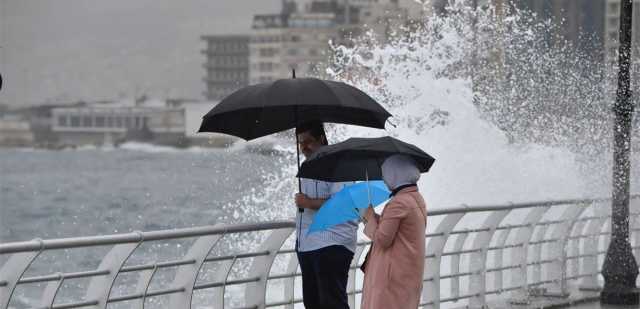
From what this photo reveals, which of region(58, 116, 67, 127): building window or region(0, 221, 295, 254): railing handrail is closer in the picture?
region(0, 221, 295, 254): railing handrail

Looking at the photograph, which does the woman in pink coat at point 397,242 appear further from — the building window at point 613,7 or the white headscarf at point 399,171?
the building window at point 613,7

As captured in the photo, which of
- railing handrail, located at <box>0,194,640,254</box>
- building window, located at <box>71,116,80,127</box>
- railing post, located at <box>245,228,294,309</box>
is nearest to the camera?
railing handrail, located at <box>0,194,640,254</box>

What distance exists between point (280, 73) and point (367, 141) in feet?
423

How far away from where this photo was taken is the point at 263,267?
31.5ft

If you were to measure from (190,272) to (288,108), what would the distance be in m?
1.23

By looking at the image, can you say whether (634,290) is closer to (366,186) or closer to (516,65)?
(366,186)

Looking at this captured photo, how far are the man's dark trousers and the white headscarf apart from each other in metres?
0.97

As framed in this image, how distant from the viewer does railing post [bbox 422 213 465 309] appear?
11.4 meters

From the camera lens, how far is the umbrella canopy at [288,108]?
859cm

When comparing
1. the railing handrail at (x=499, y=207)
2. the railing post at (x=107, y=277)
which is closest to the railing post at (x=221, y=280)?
the railing post at (x=107, y=277)

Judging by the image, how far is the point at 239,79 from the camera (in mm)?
137750

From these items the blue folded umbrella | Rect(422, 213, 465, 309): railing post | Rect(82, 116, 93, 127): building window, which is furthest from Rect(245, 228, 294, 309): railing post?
Rect(82, 116, 93, 127): building window

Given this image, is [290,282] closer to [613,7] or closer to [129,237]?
[129,237]

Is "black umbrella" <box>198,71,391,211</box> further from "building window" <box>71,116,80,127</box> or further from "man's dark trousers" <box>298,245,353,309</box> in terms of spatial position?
"building window" <box>71,116,80,127</box>
